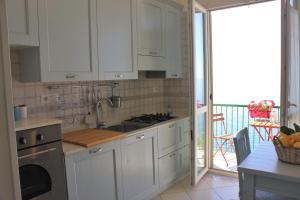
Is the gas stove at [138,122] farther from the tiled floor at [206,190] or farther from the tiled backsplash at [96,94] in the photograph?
the tiled floor at [206,190]

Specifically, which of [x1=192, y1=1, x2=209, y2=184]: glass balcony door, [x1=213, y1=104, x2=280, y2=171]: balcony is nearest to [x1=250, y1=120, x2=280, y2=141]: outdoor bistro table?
[x1=213, y1=104, x2=280, y2=171]: balcony

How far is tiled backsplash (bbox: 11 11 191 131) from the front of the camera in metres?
2.16

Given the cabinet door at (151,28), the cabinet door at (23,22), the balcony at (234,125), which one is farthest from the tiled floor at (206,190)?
the cabinet door at (23,22)

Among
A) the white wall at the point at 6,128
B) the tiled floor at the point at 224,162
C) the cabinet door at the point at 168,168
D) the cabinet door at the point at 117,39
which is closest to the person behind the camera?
the white wall at the point at 6,128

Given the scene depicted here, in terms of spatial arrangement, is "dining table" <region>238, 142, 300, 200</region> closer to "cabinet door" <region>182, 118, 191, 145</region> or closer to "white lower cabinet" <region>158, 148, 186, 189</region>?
"white lower cabinet" <region>158, 148, 186, 189</region>

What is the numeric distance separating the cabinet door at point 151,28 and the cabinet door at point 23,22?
125 cm

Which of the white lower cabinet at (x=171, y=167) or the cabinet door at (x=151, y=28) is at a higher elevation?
the cabinet door at (x=151, y=28)

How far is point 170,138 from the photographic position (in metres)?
3.10

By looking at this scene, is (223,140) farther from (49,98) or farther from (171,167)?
(49,98)

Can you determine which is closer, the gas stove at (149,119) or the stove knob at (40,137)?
the stove knob at (40,137)

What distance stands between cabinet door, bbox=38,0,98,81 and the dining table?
1480mm

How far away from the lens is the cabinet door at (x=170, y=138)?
2.92 m

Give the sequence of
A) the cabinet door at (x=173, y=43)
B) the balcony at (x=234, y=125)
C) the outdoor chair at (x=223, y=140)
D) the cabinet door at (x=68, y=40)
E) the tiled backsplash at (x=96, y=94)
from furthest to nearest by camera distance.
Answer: the balcony at (x=234, y=125) < the outdoor chair at (x=223, y=140) < the cabinet door at (x=173, y=43) < the tiled backsplash at (x=96, y=94) < the cabinet door at (x=68, y=40)

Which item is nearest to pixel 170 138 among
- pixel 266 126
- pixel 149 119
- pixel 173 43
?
pixel 149 119
